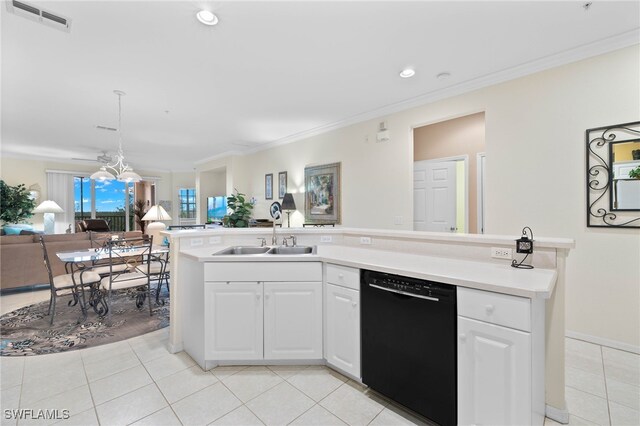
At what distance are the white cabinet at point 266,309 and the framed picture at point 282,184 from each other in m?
3.82

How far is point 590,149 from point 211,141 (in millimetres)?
5987

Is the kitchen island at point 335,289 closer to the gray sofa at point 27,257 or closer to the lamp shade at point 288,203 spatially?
the lamp shade at point 288,203

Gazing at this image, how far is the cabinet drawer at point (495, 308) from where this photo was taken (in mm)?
1278

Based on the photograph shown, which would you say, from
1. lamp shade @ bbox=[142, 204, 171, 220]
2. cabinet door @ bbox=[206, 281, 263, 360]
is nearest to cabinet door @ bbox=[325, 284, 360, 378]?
cabinet door @ bbox=[206, 281, 263, 360]

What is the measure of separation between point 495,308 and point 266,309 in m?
1.51

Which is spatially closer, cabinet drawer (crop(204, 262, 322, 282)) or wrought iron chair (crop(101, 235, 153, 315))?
cabinet drawer (crop(204, 262, 322, 282))

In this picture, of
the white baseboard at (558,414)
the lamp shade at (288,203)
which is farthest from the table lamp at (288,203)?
the white baseboard at (558,414)

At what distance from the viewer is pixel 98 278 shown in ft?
10.8

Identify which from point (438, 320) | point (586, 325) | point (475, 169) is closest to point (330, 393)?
point (438, 320)

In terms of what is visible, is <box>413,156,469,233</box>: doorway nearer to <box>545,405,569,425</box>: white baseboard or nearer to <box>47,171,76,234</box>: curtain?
<box>545,405,569,425</box>: white baseboard

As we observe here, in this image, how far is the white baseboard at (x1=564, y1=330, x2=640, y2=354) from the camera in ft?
7.82

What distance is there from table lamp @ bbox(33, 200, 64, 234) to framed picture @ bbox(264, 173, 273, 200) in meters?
5.72

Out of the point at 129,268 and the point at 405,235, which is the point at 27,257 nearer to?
the point at 129,268

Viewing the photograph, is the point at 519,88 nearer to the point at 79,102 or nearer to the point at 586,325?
the point at 586,325
